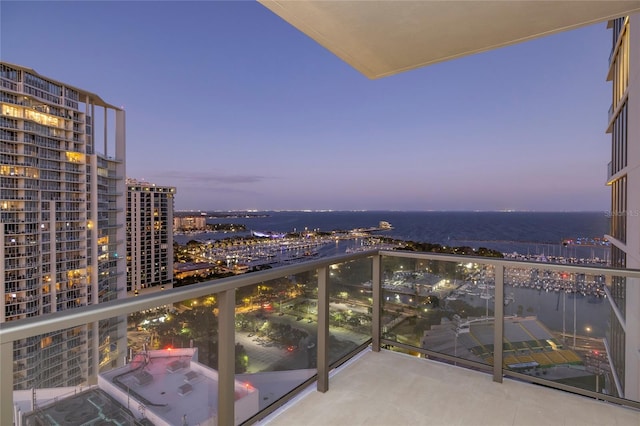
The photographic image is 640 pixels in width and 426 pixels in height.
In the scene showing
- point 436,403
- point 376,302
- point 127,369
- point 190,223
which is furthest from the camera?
point 190,223

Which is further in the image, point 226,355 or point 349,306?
point 349,306

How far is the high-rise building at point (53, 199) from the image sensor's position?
1056 inches

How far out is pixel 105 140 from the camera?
124ft

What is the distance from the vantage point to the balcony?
1.54 metres

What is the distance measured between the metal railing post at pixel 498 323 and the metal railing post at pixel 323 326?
55.2 inches

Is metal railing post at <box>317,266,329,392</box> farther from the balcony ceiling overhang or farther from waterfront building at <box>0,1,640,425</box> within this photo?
the balcony ceiling overhang

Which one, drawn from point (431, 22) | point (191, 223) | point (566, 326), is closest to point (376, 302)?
point (566, 326)

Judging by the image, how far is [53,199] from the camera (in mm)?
29703

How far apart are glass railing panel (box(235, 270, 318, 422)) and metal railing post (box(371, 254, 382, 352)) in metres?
0.92

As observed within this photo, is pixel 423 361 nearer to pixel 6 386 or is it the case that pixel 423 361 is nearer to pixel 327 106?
pixel 6 386

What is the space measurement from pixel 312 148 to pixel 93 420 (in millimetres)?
32059

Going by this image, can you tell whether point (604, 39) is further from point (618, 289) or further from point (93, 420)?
point (93, 420)

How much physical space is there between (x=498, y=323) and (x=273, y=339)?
187cm

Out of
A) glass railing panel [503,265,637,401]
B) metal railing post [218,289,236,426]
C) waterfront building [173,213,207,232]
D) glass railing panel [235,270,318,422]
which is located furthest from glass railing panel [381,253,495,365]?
waterfront building [173,213,207,232]
